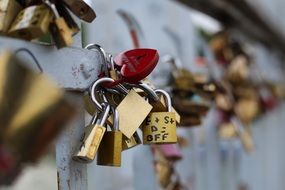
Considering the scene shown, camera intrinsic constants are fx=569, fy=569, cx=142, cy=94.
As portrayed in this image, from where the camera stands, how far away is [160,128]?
76 cm

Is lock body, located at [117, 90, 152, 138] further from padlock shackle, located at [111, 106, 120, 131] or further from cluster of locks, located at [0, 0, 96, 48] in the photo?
cluster of locks, located at [0, 0, 96, 48]

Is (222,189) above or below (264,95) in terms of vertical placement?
below

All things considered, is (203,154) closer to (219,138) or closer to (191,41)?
(219,138)

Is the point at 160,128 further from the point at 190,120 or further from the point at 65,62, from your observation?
the point at 190,120

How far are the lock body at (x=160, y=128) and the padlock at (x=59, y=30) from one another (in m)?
0.17

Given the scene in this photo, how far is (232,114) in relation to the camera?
5.32 feet

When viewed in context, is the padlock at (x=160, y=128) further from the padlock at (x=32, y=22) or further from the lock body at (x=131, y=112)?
the padlock at (x=32, y=22)

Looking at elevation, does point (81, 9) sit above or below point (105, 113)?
above

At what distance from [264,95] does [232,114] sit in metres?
0.84

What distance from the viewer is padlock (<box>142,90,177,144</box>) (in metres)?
0.76

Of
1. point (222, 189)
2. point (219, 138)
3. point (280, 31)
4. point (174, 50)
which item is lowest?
point (222, 189)

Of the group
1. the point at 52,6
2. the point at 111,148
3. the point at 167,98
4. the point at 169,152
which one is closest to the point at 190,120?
the point at 169,152

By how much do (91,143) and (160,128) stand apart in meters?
0.12

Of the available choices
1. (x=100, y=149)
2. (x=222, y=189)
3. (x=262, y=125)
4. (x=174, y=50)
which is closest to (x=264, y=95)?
(x=262, y=125)
